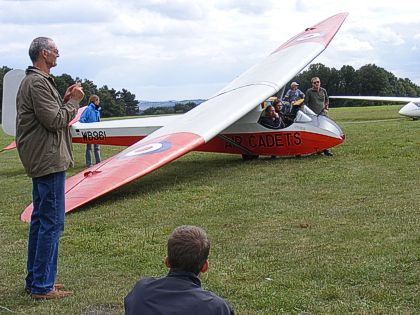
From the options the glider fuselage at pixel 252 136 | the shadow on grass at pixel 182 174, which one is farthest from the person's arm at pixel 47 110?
the glider fuselage at pixel 252 136

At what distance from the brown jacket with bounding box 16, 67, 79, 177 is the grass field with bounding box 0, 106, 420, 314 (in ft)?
3.76

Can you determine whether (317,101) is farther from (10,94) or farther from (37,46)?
(37,46)

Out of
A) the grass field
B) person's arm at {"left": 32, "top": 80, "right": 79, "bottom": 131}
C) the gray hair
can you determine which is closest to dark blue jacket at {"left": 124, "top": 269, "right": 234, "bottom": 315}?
the grass field

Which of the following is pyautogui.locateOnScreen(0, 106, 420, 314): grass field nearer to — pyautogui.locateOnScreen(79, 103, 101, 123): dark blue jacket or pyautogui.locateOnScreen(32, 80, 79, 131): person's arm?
pyautogui.locateOnScreen(32, 80, 79, 131): person's arm

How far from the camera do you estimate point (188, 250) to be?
2.71 meters

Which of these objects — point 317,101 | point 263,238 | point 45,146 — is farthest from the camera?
point 317,101

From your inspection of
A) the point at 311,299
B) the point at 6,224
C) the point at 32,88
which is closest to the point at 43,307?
the point at 32,88

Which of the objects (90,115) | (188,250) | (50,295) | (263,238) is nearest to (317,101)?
(90,115)

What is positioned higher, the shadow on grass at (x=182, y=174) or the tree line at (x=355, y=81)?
the tree line at (x=355, y=81)

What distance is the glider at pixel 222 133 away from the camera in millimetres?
9445

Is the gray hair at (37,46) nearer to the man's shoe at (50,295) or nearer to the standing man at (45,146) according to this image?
the standing man at (45,146)

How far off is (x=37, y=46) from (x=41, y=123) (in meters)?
0.62

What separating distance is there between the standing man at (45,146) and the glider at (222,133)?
10.7ft

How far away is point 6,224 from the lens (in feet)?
26.6
